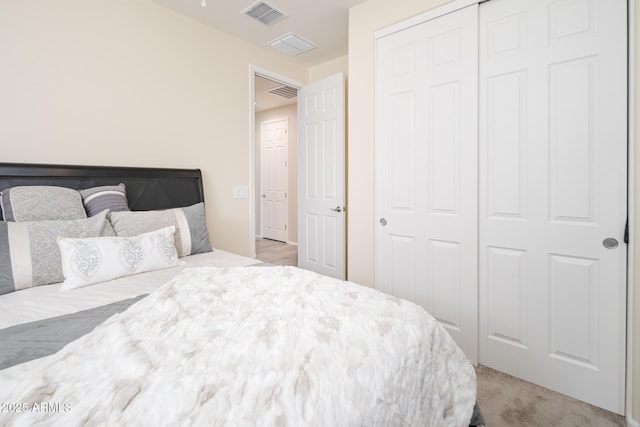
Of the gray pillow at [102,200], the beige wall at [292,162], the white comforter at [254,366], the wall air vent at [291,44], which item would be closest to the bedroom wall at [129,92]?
the wall air vent at [291,44]

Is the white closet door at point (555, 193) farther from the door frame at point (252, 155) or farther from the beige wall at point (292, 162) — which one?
the beige wall at point (292, 162)

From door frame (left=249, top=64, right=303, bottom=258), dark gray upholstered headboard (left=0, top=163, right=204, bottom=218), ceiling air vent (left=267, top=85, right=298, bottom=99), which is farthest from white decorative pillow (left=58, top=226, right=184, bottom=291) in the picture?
ceiling air vent (left=267, top=85, right=298, bottom=99)

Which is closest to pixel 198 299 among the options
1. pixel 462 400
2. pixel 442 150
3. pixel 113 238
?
pixel 113 238

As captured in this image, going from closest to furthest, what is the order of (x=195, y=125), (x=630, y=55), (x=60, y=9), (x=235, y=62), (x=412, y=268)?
(x=630, y=55)
(x=60, y=9)
(x=412, y=268)
(x=195, y=125)
(x=235, y=62)

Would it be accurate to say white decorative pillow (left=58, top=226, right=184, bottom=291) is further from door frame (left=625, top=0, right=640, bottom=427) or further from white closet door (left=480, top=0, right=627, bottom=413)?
door frame (left=625, top=0, right=640, bottom=427)

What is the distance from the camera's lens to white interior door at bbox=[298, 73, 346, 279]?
3195 mm

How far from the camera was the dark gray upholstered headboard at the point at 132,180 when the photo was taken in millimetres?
1840

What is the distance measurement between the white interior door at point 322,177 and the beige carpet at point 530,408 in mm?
1700

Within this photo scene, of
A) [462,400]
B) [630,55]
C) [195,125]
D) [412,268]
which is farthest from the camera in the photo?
[195,125]

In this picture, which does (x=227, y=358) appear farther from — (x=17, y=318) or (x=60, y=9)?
(x=60, y=9)

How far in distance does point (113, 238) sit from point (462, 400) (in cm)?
175

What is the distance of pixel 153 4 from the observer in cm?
247

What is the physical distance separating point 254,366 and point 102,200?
1770 millimetres

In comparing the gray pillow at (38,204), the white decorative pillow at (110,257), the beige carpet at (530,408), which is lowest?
the beige carpet at (530,408)
